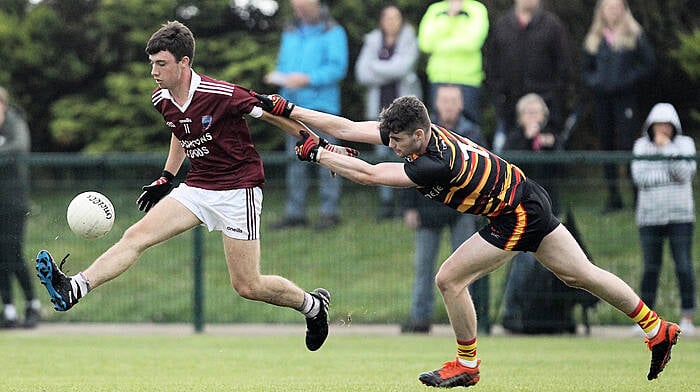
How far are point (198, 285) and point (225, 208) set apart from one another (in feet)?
15.6

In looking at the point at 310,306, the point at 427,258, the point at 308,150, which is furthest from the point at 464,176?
the point at 427,258

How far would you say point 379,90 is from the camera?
15.7 m

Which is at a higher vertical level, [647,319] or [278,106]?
[278,106]

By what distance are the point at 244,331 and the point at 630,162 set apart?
4.46 meters

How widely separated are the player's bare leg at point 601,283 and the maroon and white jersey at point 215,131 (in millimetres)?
2231

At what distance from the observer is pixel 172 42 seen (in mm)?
9000

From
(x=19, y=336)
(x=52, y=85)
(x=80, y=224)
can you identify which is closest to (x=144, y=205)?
(x=80, y=224)

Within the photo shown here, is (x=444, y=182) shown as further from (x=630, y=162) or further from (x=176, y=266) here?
(x=176, y=266)

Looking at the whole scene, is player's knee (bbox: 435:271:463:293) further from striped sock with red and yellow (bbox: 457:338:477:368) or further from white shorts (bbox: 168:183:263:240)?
white shorts (bbox: 168:183:263:240)

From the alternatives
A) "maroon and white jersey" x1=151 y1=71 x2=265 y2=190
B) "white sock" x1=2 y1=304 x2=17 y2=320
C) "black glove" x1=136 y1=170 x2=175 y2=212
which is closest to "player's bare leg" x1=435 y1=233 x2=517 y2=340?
"maroon and white jersey" x1=151 y1=71 x2=265 y2=190

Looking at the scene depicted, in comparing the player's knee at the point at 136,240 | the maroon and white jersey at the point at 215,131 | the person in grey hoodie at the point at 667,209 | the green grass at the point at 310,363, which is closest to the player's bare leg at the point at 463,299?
the green grass at the point at 310,363

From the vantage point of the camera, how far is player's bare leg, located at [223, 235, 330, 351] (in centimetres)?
939

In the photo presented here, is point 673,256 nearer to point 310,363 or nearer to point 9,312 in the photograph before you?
point 310,363

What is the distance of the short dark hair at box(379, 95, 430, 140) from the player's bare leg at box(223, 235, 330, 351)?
66.3 inches
